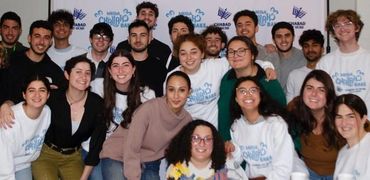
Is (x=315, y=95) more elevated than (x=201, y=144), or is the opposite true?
(x=315, y=95)

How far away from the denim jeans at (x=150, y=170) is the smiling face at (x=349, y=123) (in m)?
1.30

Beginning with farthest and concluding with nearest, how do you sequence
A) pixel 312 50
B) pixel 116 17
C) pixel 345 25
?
pixel 116 17 < pixel 312 50 < pixel 345 25

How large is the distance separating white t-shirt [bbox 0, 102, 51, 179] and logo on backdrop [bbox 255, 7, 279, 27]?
2.88 meters

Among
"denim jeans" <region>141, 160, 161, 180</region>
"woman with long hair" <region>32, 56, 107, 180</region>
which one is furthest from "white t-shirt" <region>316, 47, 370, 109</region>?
"woman with long hair" <region>32, 56, 107, 180</region>

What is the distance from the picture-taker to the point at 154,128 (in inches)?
145

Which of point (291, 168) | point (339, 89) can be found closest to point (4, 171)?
point (291, 168)

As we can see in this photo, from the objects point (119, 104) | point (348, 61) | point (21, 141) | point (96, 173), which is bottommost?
point (96, 173)

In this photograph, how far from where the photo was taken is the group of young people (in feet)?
11.5

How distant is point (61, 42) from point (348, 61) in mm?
2648

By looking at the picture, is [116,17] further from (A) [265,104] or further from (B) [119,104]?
(A) [265,104]

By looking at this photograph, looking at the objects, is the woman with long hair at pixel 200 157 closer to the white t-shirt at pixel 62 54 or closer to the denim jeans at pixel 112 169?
the denim jeans at pixel 112 169

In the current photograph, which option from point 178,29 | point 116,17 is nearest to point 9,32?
point 116,17

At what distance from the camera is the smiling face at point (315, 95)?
3635mm

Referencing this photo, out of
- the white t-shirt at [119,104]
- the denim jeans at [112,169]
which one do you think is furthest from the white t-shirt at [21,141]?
the denim jeans at [112,169]
